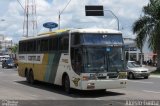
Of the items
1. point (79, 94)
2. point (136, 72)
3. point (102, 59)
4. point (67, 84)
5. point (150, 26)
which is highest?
point (150, 26)

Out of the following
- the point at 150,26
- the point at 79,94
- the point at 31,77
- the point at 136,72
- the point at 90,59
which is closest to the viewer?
the point at 90,59

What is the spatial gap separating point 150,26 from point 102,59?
29205mm

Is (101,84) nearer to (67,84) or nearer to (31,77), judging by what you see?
(67,84)

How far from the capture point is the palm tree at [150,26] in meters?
46.3

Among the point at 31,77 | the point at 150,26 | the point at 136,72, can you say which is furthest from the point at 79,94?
the point at 150,26

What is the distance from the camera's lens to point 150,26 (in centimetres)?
4744

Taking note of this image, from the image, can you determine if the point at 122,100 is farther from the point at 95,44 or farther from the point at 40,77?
the point at 40,77

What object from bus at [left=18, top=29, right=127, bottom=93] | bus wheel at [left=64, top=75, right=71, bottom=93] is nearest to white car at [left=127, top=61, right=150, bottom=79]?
bus at [left=18, top=29, right=127, bottom=93]

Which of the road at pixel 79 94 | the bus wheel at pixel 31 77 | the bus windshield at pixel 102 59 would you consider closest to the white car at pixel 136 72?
the road at pixel 79 94

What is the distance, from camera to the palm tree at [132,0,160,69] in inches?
1822

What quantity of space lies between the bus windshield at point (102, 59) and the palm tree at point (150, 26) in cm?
2718

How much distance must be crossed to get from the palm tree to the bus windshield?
27.2 meters

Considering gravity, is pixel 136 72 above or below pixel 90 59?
below

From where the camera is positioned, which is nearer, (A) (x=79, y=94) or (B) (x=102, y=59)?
(B) (x=102, y=59)
